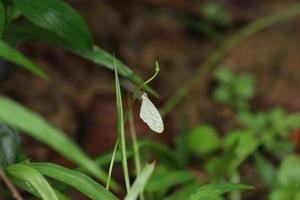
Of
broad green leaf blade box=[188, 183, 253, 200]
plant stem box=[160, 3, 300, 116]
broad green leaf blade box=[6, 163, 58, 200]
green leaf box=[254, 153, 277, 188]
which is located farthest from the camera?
plant stem box=[160, 3, 300, 116]

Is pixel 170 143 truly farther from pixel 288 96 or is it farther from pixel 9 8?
pixel 9 8

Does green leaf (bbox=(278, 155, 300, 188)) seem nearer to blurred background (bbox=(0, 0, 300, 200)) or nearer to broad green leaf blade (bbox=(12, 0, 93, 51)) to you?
blurred background (bbox=(0, 0, 300, 200))

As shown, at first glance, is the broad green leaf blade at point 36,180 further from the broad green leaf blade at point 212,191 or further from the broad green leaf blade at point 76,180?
the broad green leaf blade at point 212,191

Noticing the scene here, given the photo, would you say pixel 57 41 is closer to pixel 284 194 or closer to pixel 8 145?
pixel 8 145

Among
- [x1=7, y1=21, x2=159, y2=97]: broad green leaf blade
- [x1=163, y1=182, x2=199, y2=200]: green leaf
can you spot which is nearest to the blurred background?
[x1=163, y1=182, x2=199, y2=200]: green leaf

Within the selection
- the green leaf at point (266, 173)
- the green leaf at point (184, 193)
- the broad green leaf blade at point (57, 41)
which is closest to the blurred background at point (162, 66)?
the green leaf at point (266, 173)

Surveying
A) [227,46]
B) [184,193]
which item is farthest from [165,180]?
[227,46]
